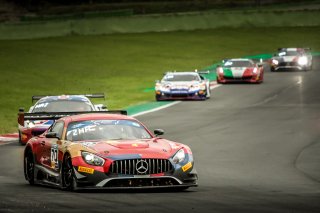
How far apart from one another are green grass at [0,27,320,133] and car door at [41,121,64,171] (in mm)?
15812

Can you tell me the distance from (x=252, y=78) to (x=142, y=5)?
129 ft

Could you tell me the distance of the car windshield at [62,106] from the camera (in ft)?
80.0

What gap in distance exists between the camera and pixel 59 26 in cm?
6550

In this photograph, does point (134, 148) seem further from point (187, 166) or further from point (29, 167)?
point (29, 167)

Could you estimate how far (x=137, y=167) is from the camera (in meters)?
13.9

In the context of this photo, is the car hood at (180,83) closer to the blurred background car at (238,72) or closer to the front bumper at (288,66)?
the blurred background car at (238,72)

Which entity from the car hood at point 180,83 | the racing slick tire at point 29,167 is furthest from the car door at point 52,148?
the car hood at point 180,83

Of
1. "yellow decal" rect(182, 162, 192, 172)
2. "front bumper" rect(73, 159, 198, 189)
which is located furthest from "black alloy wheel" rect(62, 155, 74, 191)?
"yellow decal" rect(182, 162, 192, 172)

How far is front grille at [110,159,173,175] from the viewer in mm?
13852

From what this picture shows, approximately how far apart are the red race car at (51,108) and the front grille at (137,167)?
9999 mm

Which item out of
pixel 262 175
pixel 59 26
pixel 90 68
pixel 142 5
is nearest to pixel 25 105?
pixel 90 68

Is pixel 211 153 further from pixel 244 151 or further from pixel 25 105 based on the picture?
pixel 25 105

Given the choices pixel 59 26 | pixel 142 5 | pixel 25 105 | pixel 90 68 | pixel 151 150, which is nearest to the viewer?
pixel 151 150

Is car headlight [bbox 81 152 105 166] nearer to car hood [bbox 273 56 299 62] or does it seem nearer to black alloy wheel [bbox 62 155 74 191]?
black alloy wheel [bbox 62 155 74 191]
